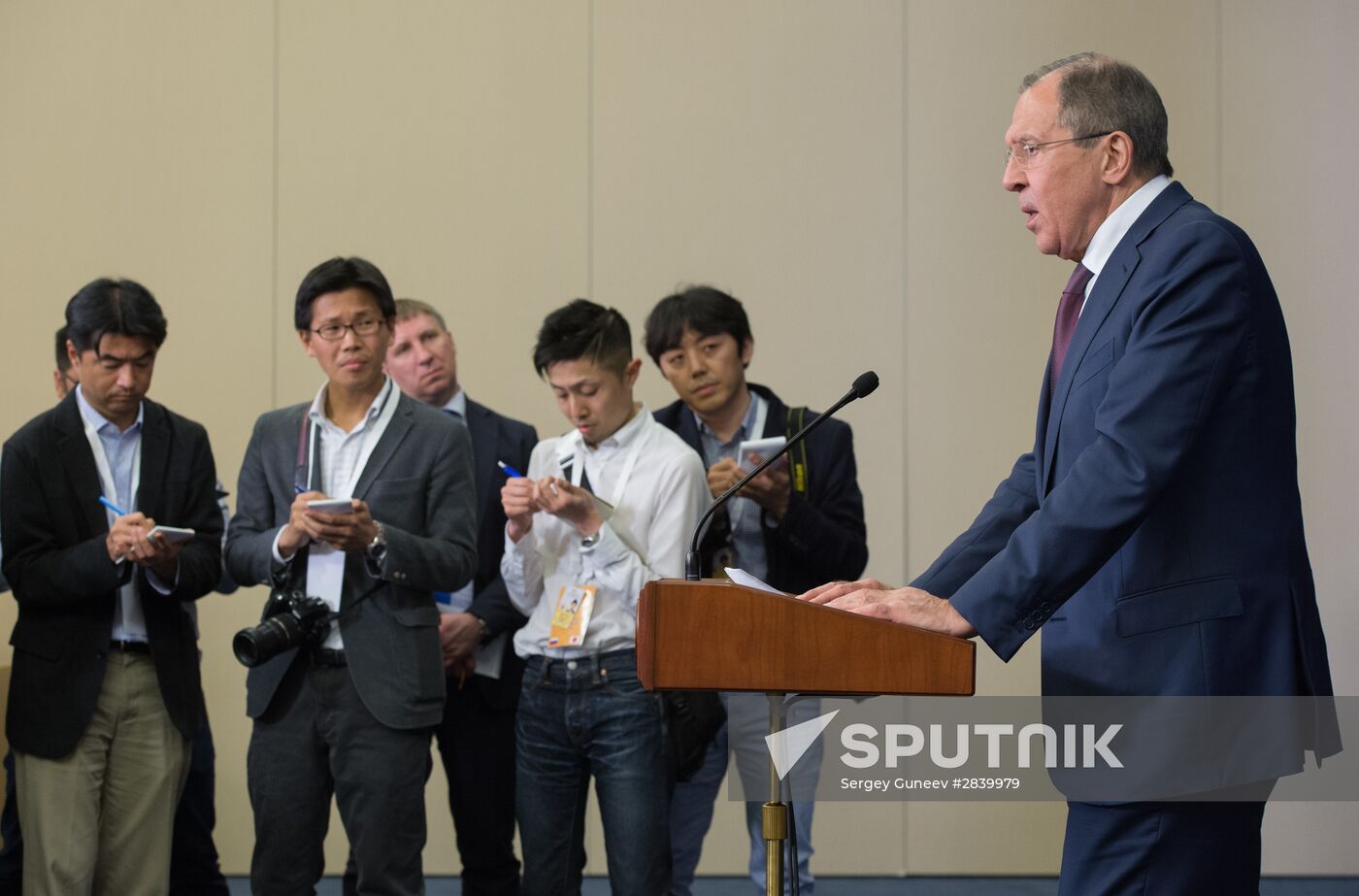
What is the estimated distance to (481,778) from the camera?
11.4 feet

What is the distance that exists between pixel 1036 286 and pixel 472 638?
2472 mm

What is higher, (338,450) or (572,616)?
(338,450)

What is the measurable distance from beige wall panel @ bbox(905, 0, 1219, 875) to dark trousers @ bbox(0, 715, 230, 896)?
2300mm

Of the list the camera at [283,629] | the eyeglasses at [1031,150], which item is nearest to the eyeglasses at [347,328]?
the camera at [283,629]

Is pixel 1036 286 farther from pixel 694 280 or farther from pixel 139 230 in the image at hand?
pixel 139 230

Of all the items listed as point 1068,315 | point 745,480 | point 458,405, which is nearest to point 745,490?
point 458,405

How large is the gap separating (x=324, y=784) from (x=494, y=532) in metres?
0.95

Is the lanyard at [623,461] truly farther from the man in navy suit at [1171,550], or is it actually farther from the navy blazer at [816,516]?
the man in navy suit at [1171,550]

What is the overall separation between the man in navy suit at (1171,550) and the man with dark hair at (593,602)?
1.22 metres

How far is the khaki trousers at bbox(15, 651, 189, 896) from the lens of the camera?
2977 mm

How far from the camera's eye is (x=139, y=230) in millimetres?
4887

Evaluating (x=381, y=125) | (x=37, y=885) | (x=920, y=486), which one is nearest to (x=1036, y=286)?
(x=920, y=486)

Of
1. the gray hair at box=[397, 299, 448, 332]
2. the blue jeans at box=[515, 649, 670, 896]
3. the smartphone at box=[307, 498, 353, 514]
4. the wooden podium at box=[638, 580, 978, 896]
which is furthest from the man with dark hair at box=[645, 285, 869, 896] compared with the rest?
the wooden podium at box=[638, 580, 978, 896]

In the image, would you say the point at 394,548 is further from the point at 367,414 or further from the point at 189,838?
the point at 189,838
